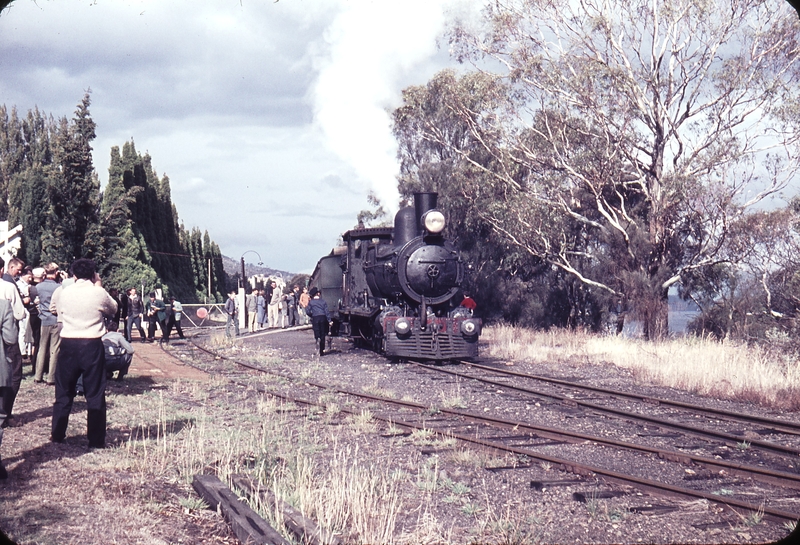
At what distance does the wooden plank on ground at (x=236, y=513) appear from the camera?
4602 millimetres

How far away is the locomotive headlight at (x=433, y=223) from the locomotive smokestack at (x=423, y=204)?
3.08 feet

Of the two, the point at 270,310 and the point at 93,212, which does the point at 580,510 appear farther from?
the point at 270,310

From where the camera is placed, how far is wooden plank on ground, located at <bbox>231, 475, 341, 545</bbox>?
4523 millimetres

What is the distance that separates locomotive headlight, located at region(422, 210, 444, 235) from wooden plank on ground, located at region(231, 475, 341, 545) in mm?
10665

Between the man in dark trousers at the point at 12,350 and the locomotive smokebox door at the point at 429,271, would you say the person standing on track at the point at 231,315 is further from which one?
the man in dark trousers at the point at 12,350

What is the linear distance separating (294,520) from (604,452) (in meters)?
3.94

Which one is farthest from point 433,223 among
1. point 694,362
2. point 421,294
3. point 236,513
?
point 236,513

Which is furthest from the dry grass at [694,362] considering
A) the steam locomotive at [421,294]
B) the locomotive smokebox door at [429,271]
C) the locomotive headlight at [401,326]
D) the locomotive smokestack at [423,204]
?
the locomotive smokestack at [423,204]

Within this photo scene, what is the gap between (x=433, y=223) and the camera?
16234 mm

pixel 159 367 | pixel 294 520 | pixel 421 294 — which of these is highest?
pixel 421 294

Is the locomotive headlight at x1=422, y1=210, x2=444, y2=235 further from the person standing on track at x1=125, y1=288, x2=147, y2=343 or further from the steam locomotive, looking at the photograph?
the person standing on track at x1=125, y1=288, x2=147, y2=343

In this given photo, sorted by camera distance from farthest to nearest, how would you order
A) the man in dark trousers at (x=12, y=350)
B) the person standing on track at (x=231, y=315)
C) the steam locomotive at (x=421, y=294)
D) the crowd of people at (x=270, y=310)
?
the crowd of people at (x=270, y=310), the person standing on track at (x=231, y=315), the steam locomotive at (x=421, y=294), the man in dark trousers at (x=12, y=350)

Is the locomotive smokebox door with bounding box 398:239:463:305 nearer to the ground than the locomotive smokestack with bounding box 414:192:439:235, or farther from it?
nearer to the ground

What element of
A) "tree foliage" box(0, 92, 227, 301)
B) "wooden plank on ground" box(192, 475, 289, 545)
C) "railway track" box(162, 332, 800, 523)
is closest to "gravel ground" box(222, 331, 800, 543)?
"railway track" box(162, 332, 800, 523)
